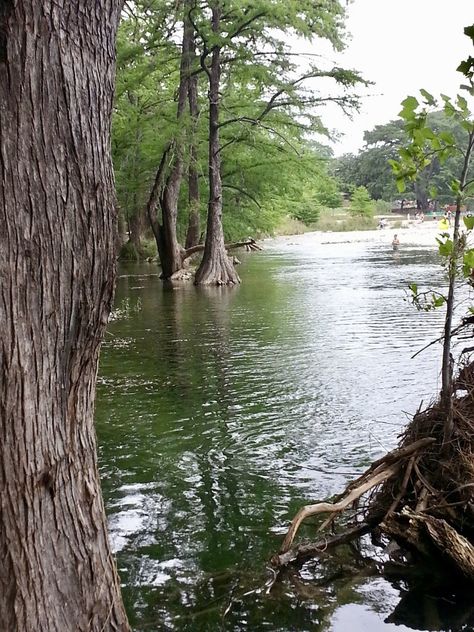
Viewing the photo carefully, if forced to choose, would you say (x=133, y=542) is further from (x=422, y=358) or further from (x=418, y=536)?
(x=422, y=358)

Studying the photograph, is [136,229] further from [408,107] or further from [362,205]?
[362,205]

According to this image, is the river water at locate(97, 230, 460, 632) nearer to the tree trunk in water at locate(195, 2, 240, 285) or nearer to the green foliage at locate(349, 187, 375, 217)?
the tree trunk in water at locate(195, 2, 240, 285)

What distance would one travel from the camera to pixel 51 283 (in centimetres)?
257

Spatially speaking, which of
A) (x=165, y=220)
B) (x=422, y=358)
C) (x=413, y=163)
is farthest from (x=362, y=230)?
(x=413, y=163)

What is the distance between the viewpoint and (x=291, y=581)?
395cm

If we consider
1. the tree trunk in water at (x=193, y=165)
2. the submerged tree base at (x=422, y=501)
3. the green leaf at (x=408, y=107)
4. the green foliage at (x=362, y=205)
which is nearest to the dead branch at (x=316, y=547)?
the submerged tree base at (x=422, y=501)

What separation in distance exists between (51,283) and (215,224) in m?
20.1

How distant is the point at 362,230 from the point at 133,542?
53.7 metres

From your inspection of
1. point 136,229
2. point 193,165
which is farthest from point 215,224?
point 136,229

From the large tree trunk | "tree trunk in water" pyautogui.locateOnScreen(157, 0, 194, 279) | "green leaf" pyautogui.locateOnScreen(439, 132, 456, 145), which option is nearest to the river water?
the large tree trunk

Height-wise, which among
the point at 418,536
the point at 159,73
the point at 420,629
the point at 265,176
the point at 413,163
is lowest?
the point at 420,629

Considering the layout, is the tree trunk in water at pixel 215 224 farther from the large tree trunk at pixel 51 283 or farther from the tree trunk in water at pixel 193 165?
the large tree trunk at pixel 51 283

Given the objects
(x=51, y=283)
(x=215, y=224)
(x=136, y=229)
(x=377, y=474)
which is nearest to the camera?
(x=51, y=283)

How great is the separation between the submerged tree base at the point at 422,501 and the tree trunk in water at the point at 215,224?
56.6 ft
